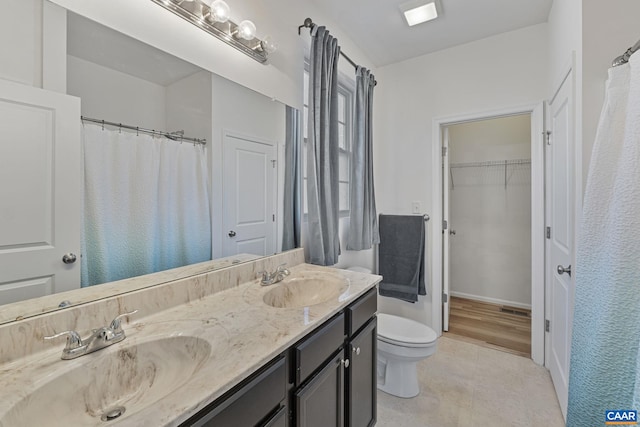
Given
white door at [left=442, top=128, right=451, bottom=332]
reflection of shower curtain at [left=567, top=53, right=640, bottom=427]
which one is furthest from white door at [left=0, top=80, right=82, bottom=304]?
white door at [left=442, top=128, right=451, bottom=332]

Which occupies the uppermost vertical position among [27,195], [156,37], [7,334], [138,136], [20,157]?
[156,37]

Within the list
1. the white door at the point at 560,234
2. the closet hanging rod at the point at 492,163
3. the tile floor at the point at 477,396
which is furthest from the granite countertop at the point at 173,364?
the closet hanging rod at the point at 492,163

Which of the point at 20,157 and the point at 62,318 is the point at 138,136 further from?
the point at 62,318

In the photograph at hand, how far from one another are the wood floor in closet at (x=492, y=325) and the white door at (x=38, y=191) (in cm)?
284

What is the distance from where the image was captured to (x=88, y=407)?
65cm

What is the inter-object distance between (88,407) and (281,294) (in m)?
0.77

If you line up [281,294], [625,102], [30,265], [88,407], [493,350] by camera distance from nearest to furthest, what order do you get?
1. [88,407]
2. [30,265]
3. [625,102]
4. [281,294]
5. [493,350]

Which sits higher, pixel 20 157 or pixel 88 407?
pixel 20 157

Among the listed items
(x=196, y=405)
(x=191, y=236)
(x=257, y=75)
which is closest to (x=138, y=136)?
(x=191, y=236)

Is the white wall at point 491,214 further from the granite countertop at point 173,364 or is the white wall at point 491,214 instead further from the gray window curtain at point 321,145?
the granite countertop at point 173,364

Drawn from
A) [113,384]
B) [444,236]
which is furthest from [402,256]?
[113,384]

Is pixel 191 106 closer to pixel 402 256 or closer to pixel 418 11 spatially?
pixel 418 11

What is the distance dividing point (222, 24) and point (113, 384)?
1.43 meters

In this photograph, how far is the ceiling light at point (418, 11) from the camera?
1.87 metres
